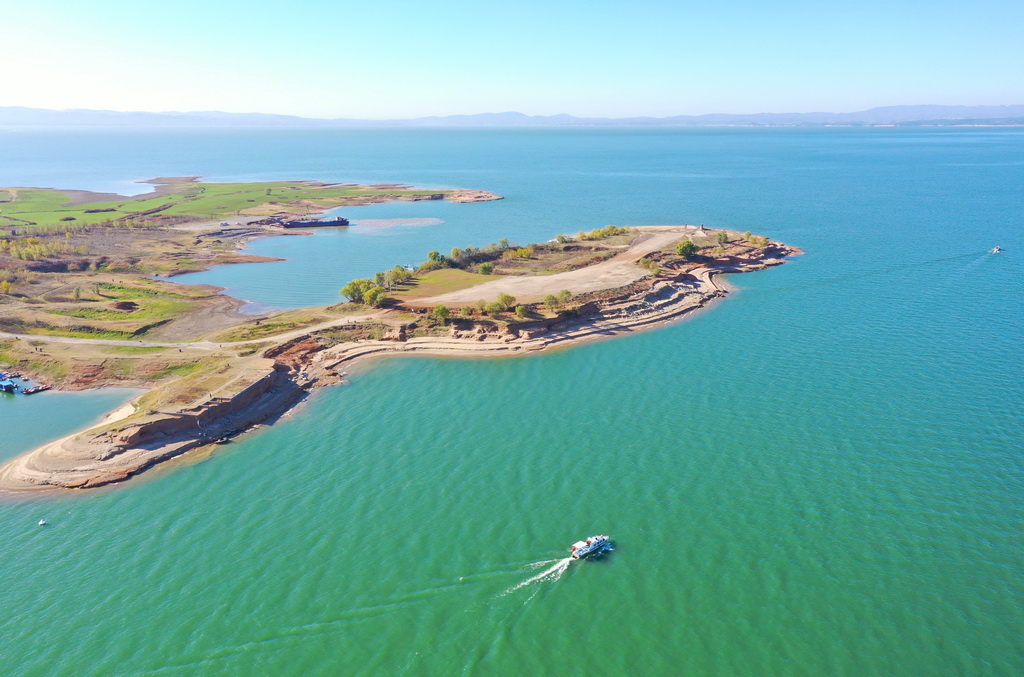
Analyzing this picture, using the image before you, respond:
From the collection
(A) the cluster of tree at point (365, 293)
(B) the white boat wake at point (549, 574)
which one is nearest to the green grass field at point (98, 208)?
(A) the cluster of tree at point (365, 293)

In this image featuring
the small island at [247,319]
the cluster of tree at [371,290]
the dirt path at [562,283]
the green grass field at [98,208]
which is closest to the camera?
the small island at [247,319]

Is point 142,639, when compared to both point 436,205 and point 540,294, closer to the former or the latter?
point 540,294

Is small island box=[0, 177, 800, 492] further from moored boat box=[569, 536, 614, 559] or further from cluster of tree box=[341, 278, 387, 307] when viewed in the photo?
moored boat box=[569, 536, 614, 559]

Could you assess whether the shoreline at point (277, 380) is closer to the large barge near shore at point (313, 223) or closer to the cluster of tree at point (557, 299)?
the cluster of tree at point (557, 299)

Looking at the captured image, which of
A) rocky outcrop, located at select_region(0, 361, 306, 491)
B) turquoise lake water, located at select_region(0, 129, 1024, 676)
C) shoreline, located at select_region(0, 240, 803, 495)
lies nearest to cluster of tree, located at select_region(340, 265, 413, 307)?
shoreline, located at select_region(0, 240, 803, 495)

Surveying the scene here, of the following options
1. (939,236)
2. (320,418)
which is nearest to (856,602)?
(320,418)

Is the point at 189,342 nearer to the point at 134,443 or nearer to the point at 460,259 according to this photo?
the point at 134,443

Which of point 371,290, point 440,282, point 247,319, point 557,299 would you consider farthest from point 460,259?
point 247,319
